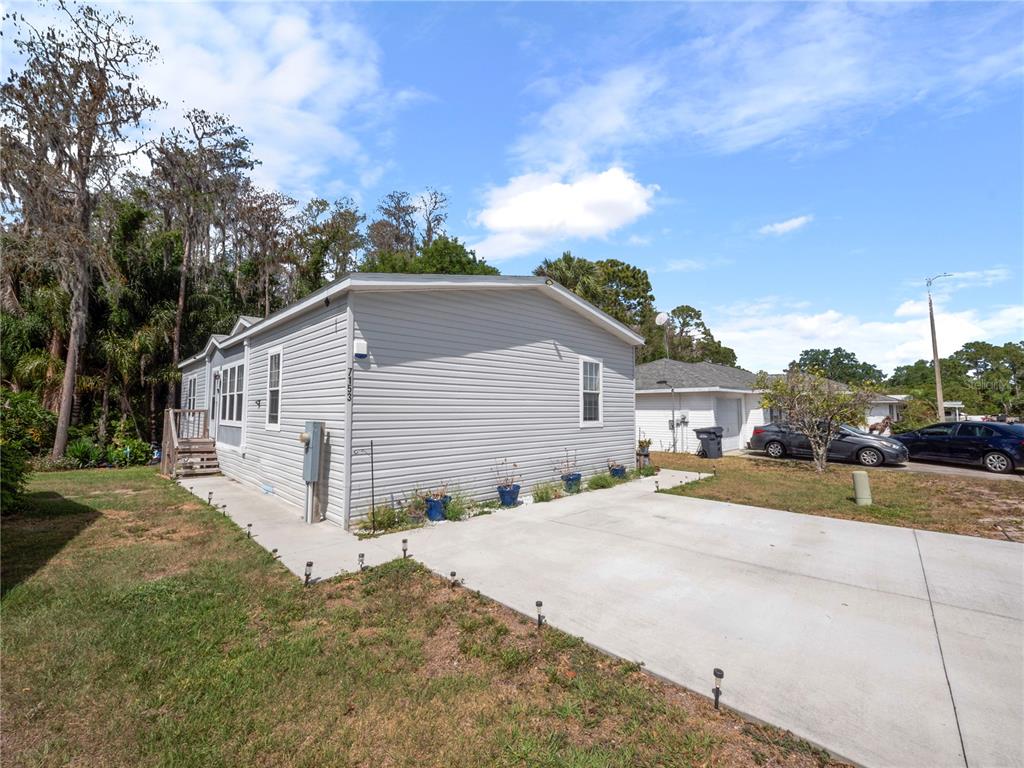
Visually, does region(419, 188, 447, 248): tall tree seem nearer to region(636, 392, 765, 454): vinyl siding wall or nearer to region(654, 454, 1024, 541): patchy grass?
region(636, 392, 765, 454): vinyl siding wall

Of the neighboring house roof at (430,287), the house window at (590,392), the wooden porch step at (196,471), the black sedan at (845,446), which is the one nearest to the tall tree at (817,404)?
the black sedan at (845,446)

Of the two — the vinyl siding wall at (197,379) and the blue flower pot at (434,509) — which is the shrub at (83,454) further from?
the blue flower pot at (434,509)

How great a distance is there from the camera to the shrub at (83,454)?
13414 mm

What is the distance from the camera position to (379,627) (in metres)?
3.79

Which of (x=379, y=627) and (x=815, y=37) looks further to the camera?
(x=815, y=37)

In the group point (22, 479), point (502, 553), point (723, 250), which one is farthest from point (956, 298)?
point (22, 479)

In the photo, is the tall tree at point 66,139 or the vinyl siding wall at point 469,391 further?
the tall tree at point 66,139

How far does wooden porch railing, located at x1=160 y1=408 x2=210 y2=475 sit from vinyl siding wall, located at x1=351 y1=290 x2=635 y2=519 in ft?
26.0

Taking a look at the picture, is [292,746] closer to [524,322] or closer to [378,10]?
[524,322]

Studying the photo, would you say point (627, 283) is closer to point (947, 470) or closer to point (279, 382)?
point (947, 470)

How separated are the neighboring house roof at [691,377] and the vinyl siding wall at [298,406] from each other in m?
13.8

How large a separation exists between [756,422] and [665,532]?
1673cm

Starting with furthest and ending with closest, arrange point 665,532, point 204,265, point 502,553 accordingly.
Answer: point 204,265 < point 665,532 < point 502,553

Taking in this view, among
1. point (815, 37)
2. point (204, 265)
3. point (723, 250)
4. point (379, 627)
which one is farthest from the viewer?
point (204, 265)
